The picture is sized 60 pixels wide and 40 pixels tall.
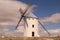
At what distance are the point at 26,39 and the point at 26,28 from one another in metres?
9.98

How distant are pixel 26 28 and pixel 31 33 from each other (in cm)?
188

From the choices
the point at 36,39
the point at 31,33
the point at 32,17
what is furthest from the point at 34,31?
the point at 36,39

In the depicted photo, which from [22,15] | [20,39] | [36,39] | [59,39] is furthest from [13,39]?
[22,15]

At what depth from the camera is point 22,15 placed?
47250 mm

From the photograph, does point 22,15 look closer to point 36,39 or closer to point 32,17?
point 32,17

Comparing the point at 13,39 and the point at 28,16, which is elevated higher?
the point at 28,16

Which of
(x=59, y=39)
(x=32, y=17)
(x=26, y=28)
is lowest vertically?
(x=59, y=39)

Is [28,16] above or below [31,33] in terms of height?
above

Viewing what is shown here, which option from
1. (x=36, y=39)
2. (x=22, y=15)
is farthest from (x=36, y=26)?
(x=36, y=39)

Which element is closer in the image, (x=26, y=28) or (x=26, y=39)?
(x=26, y=39)

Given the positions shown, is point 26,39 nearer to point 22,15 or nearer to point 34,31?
point 34,31

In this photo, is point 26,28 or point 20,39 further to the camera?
point 26,28

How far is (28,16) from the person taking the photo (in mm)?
45594

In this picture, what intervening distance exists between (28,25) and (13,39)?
1063 centimetres
